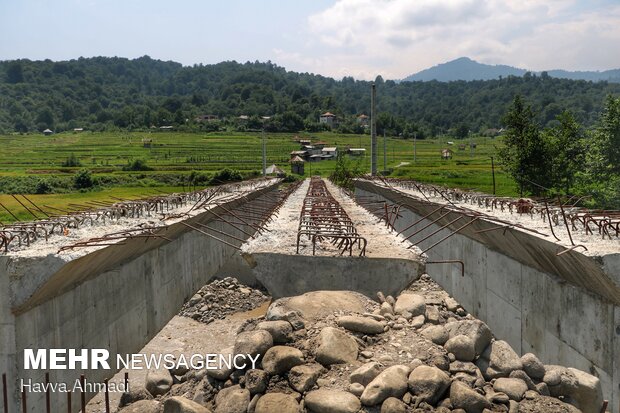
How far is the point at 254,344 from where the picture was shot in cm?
538

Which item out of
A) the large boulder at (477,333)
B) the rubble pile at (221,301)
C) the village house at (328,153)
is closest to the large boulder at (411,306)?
the large boulder at (477,333)

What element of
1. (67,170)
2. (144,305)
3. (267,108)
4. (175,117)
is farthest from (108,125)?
(144,305)

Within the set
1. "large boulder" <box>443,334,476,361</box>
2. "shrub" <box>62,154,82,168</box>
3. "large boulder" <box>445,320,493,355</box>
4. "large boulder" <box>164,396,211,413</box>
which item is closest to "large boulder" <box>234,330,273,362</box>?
"large boulder" <box>164,396,211,413</box>

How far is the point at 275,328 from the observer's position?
564 cm

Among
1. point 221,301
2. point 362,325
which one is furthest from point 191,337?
point 362,325

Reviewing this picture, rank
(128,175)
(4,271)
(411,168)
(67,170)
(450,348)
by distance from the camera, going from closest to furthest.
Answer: (450,348) < (4,271) < (128,175) < (67,170) < (411,168)

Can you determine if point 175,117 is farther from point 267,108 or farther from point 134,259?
point 134,259

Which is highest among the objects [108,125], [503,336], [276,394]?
[108,125]

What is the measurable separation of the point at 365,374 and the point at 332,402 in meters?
0.45

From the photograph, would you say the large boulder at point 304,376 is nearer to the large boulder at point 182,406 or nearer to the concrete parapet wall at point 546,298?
the large boulder at point 182,406

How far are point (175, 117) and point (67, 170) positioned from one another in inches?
3097

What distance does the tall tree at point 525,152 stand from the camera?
25188mm

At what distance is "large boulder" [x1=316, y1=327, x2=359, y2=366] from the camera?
530cm

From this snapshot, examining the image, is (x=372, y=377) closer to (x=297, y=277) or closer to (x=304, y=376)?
(x=304, y=376)
